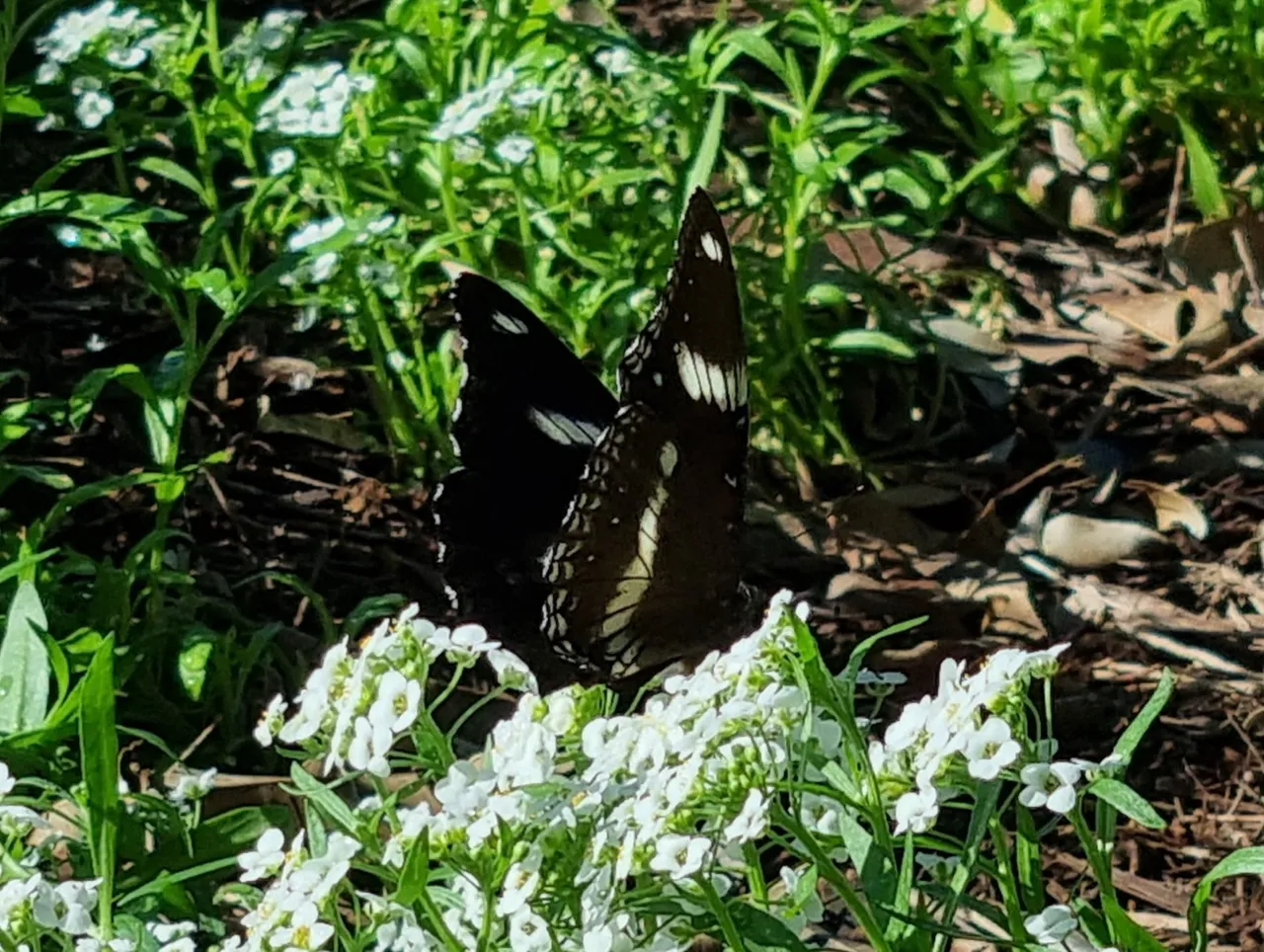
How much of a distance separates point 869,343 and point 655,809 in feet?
7.44

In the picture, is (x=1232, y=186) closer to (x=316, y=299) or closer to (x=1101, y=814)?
(x=316, y=299)

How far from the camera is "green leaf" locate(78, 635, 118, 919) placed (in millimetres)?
A: 1944

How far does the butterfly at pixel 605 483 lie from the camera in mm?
2854

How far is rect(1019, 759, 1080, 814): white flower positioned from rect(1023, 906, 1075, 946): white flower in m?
0.14

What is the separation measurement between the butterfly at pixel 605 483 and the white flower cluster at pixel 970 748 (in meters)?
1.14

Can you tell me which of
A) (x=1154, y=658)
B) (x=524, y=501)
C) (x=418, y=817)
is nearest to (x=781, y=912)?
(x=418, y=817)

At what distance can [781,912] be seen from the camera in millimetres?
1971

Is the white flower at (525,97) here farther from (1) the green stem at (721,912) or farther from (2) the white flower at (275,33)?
(1) the green stem at (721,912)

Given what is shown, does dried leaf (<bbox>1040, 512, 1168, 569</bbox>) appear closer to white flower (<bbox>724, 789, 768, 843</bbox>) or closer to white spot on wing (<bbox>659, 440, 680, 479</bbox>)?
white spot on wing (<bbox>659, 440, 680, 479</bbox>)

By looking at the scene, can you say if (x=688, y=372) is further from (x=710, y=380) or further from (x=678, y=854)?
(x=678, y=854)

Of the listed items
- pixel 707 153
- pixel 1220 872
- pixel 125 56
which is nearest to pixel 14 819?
pixel 1220 872

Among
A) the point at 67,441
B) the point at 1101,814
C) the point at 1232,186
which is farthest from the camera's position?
the point at 1232,186

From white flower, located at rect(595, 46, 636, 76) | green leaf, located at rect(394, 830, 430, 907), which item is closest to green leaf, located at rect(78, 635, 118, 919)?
green leaf, located at rect(394, 830, 430, 907)

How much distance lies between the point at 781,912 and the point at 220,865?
0.64 m
